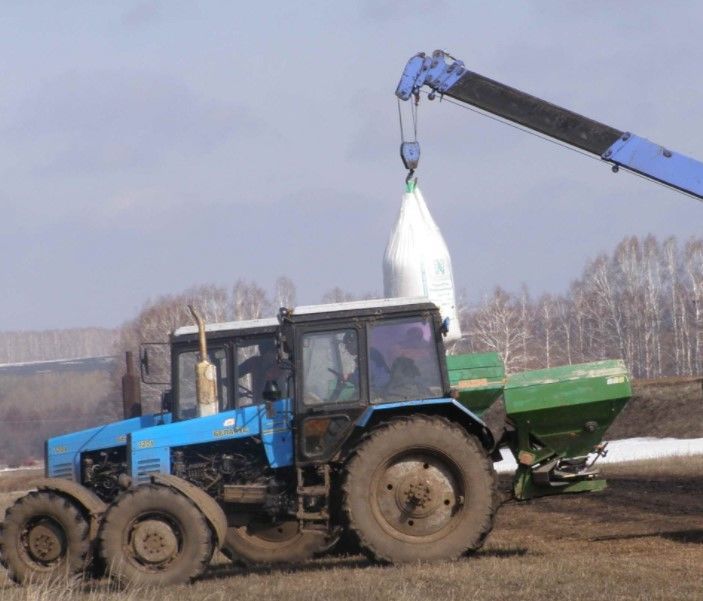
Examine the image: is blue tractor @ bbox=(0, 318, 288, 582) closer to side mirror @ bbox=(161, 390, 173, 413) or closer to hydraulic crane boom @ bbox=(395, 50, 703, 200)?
side mirror @ bbox=(161, 390, 173, 413)

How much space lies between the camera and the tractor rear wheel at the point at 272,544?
14.0 m

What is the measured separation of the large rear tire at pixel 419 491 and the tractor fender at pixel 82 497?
2339 millimetres

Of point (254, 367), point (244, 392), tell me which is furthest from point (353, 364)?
point (244, 392)

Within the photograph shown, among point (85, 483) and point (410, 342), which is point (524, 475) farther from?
point (85, 483)

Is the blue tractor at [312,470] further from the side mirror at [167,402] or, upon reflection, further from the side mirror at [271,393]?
the side mirror at [167,402]

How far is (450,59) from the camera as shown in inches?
615

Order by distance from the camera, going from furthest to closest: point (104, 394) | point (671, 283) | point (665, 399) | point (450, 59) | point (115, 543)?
point (104, 394)
point (671, 283)
point (665, 399)
point (450, 59)
point (115, 543)

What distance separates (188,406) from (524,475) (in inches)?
138

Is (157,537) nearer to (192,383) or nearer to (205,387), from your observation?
(205,387)

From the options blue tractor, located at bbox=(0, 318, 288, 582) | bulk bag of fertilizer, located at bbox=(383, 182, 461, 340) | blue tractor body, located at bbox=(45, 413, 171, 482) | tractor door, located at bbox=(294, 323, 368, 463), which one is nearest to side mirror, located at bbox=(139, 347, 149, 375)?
blue tractor, located at bbox=(0, 318, 288, 582)

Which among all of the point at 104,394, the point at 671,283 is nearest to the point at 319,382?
the point at 671,283

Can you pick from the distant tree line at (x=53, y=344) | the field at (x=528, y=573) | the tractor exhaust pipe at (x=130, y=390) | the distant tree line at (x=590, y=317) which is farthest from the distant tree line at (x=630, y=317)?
the distant tree line at (x=53, y=344)

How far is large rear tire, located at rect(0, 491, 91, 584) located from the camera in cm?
1235

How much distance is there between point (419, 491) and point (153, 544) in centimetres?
247
